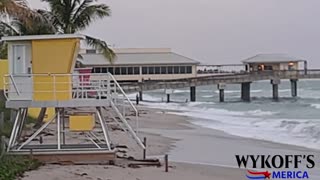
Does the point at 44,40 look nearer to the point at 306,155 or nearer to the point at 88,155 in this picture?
the point at 88,155

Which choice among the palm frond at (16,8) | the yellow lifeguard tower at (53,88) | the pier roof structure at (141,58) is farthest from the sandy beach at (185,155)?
the pier roof structure at (141,58)

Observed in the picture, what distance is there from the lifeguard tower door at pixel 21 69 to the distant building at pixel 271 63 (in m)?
71.5

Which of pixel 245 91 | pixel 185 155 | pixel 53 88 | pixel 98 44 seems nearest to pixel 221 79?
pixel 245 91

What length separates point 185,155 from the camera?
20594mm

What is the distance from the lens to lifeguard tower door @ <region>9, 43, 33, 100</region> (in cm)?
1725

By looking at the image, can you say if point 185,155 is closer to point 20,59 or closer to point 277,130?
point 20,59

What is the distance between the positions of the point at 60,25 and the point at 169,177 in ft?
56.2

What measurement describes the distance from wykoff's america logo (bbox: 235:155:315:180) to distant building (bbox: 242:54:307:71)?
68.5 meters

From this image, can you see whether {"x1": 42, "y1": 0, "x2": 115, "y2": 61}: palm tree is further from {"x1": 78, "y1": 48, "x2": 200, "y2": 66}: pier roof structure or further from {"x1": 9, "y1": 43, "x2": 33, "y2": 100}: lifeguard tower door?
{"x1": 78, "y1": 48, "x2": 200, "y2": 66}: pier roof structure

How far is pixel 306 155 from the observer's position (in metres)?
20.0

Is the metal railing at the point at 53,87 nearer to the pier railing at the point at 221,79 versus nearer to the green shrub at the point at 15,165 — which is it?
the green shrub at the point at 15,165

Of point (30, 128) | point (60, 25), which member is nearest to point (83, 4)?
point (60, 25)

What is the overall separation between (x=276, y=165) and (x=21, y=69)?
25.2 feet

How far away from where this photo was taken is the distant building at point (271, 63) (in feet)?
288
